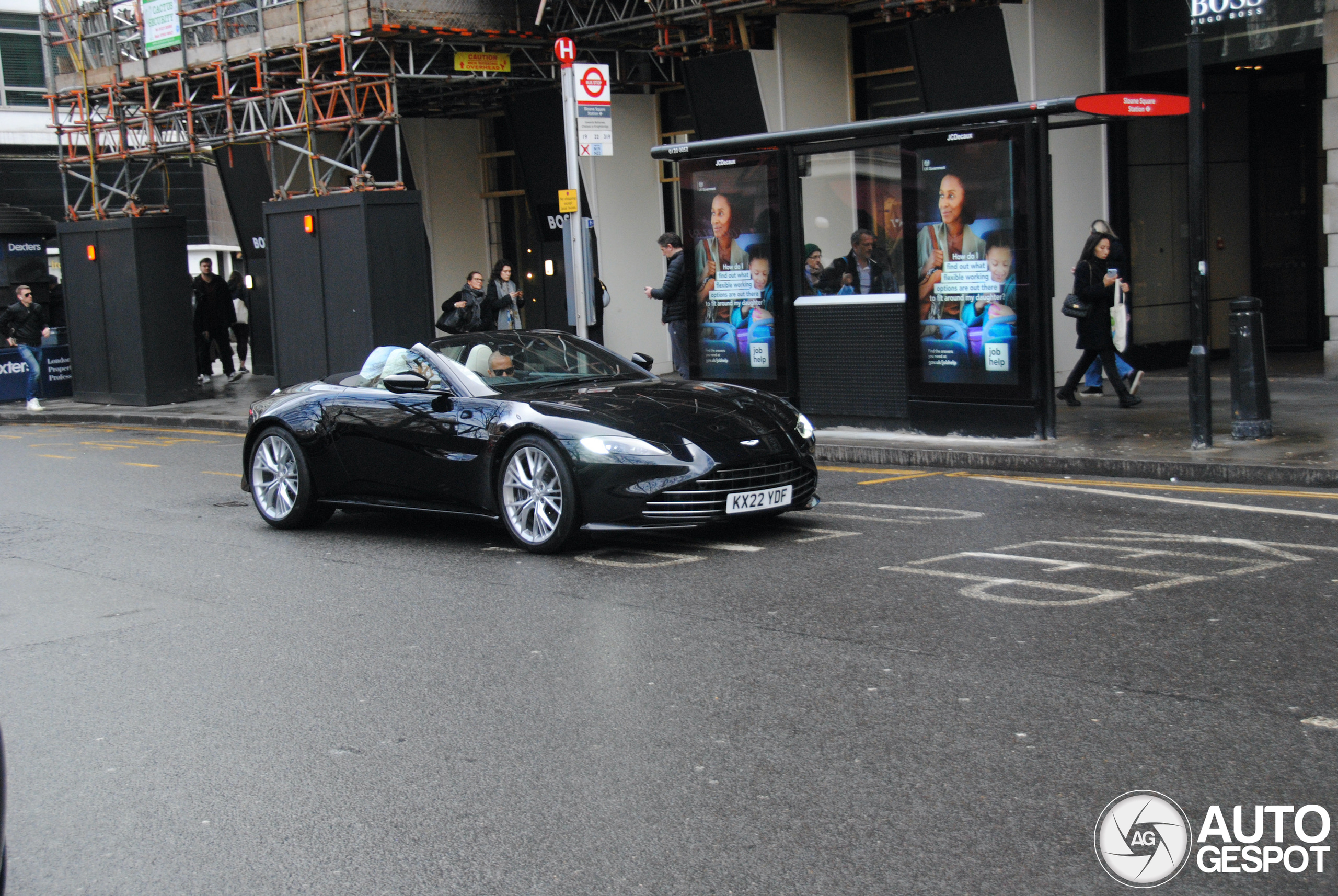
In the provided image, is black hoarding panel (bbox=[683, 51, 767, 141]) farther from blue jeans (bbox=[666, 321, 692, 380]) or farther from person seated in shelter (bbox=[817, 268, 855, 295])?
person seated in shelter (bbox=[817, 268, 855, 295])

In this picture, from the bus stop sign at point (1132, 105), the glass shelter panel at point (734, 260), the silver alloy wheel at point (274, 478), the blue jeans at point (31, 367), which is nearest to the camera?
the silver alloy wheel at point (274, 478)

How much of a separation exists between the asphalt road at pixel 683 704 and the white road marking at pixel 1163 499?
0.08 meters

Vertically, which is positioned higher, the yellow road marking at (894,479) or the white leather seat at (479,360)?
the white leather seat at (479,360)

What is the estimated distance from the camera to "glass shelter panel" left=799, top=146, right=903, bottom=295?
516 inches

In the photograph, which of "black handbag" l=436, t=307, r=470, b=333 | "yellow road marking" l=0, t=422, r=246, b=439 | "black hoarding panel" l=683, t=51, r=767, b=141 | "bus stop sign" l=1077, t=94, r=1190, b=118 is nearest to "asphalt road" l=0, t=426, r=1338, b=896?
"bus stop sign" l=1077, t=94, r=1190, b=118

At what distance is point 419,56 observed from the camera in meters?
21.4

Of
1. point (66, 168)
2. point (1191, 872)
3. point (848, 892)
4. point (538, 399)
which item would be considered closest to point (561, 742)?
point (848, 892)

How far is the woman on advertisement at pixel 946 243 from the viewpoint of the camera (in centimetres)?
1229

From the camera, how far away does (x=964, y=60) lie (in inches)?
639

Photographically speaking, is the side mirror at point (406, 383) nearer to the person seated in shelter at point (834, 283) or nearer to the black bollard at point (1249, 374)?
the person seated in shelter at point (834, 283)

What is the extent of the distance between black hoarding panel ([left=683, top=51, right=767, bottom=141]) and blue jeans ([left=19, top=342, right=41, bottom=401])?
11672mm

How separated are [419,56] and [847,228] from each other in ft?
33.3

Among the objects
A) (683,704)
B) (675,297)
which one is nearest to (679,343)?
(675,297)

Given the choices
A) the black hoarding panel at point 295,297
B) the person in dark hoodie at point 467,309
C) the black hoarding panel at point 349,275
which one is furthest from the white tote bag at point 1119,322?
the black hoarding panel at point 295,297
